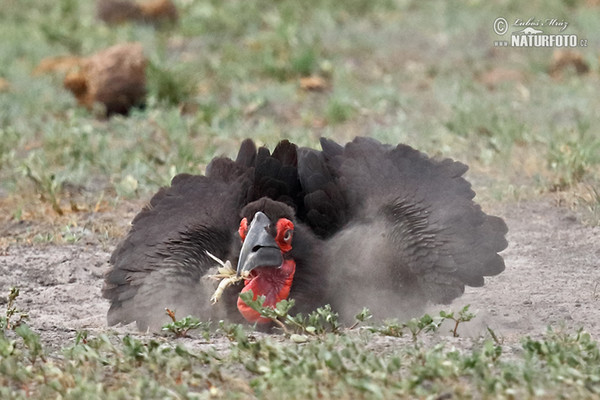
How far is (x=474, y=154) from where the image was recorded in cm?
797

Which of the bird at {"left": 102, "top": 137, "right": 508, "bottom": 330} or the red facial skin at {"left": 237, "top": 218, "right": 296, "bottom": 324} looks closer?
the red facial skin at {"left": 237, "top": 218, "right": 296, "bottom": 324}

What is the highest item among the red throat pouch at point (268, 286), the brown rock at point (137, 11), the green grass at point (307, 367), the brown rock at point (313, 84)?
the brown rock at point (137, 11)

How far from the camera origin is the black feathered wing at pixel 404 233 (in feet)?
15.7

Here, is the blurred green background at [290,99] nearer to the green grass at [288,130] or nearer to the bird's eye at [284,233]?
the green grass at [288,130]

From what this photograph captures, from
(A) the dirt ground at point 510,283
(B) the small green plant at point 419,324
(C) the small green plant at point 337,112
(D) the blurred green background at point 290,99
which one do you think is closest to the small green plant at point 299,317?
(B) the small green plant at point 419,324

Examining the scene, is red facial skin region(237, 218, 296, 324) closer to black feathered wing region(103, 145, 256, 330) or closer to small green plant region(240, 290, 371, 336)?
small green plant region(240, 290, 371, 336)

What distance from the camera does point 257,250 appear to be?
439 cm

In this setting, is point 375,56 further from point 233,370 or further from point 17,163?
point 233,370

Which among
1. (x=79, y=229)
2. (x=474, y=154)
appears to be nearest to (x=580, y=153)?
(x=474, y=154)

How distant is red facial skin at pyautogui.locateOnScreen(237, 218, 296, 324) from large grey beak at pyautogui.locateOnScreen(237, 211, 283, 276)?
9cm

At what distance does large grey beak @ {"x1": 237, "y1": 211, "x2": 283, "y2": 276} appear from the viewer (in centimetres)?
437

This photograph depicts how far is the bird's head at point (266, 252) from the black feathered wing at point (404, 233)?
283 millimetres

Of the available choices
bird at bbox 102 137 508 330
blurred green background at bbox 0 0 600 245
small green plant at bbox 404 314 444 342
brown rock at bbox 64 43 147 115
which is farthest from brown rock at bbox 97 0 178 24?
small green plant at bbox 404 314 444 342

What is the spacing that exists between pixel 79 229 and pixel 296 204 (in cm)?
216
